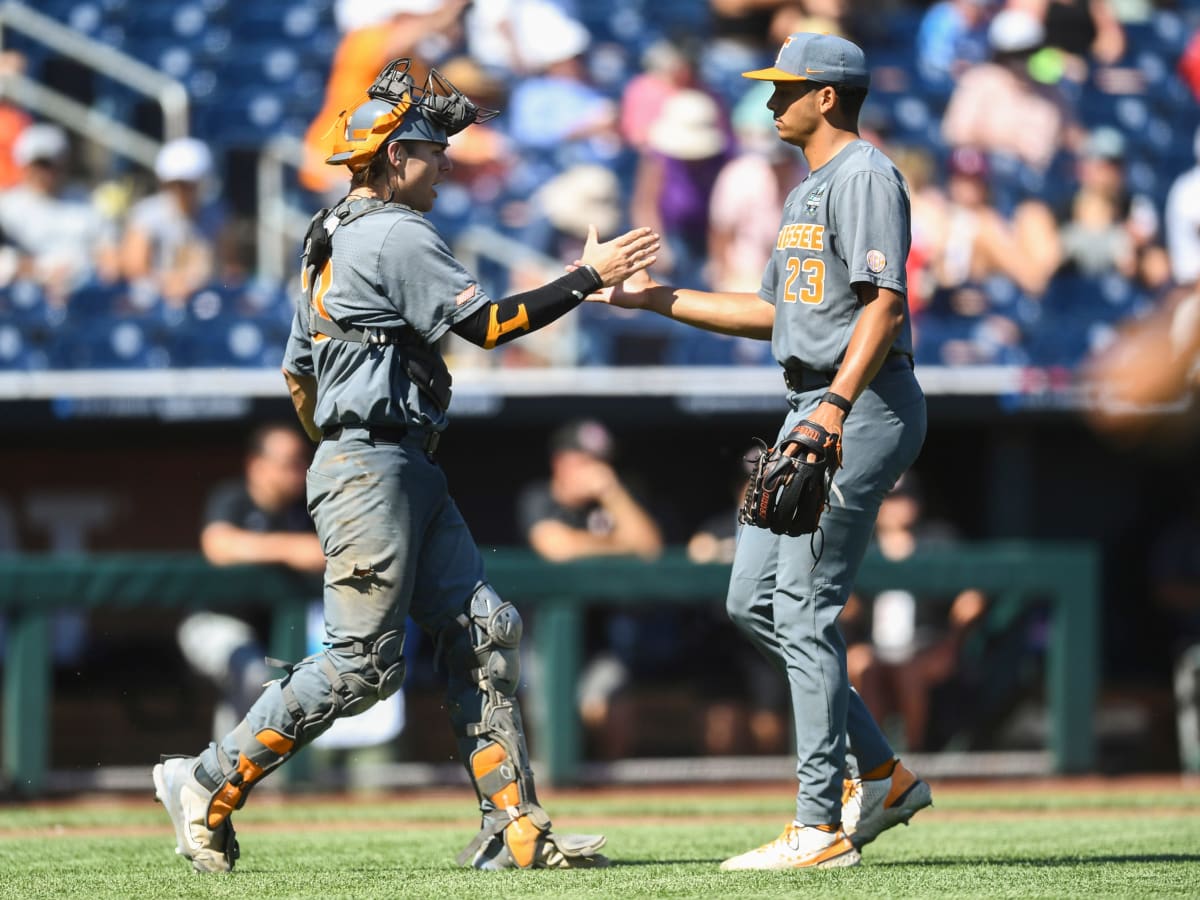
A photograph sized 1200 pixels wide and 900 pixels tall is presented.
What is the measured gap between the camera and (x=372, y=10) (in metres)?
10.4

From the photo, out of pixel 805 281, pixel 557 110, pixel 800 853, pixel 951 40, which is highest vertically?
pixel 951 40

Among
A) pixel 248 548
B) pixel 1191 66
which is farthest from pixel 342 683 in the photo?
pixel 1191 66

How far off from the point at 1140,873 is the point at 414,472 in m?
1.92

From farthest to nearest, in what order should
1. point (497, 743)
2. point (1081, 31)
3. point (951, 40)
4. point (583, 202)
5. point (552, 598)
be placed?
point (1081, 31) → point (951, 40) → point (583, 202) → point (552, 598) → point (497, 743)

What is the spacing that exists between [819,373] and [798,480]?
1.17 ft

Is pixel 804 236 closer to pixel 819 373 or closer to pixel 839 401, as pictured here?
pixel 819 373

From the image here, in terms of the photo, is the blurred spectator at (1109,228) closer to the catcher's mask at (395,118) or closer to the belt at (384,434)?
the catcher's mask at (395,118)

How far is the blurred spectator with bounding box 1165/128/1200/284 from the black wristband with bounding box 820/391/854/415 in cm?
645

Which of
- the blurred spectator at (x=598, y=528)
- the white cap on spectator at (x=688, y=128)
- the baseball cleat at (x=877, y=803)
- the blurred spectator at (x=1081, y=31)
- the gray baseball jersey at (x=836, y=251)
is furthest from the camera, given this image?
the blurred spectator at (x=1081, y=31)

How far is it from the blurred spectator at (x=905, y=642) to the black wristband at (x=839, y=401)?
4.02 m

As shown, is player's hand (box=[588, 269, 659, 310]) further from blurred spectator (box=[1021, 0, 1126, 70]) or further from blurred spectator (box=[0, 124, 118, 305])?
blurred spectator (box=[1021, 0, 1126, 70])

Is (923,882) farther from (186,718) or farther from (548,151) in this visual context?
(548,151)

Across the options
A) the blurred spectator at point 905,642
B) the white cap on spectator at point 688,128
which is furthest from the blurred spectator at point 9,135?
the blurred spectator at point 905,642

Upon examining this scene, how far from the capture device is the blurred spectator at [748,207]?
9508 millimetres
